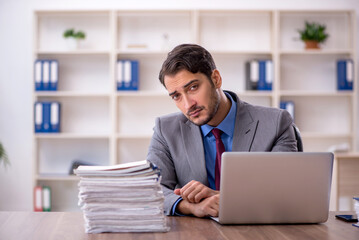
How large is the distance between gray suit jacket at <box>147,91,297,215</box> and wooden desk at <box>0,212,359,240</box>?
1.27 feet

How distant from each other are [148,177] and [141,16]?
3305mm

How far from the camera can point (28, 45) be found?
4336 millimetres

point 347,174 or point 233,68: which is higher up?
point 233,68

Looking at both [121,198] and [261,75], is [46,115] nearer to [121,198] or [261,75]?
[261,75]

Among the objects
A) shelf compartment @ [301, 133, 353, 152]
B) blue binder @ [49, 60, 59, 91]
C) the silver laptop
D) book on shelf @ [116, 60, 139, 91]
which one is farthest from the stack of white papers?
shelf compartment @ [301, 133, 353, 152]

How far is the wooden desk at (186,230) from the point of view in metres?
1.21

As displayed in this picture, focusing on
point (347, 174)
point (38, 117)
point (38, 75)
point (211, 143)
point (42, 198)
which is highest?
point (38, 75)

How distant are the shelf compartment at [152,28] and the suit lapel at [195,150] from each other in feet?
8.44

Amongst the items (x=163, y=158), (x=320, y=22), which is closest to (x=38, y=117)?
(x=163, y=158)

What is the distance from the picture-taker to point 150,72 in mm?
4320

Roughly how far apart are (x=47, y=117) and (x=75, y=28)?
92cm

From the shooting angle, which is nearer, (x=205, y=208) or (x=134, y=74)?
(x=205, y=208)

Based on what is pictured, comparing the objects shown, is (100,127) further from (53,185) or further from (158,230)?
(158,230)

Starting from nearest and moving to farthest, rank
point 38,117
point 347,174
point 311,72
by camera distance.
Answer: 1. point 347,174
2. point 38,117
3. point 311,72
